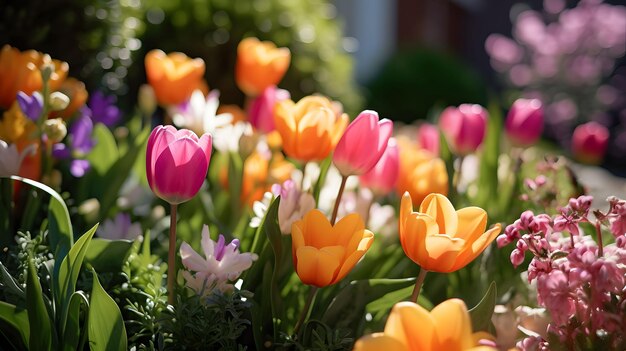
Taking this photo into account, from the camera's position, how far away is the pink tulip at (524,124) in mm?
2029

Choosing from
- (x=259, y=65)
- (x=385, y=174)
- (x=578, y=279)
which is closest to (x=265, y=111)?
(x=259, y=65)

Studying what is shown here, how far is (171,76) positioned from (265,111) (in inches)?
10.2

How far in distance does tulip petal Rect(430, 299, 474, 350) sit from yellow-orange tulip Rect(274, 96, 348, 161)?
1.93ft

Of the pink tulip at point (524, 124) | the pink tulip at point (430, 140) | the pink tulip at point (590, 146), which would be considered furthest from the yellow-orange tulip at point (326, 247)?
the pink tulip at point (590, 146)

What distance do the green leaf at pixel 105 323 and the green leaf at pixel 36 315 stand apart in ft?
0.22

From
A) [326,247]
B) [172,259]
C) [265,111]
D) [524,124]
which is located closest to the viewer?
[326,247]

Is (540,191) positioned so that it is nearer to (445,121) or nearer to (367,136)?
(367,136)

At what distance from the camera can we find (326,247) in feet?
3.56

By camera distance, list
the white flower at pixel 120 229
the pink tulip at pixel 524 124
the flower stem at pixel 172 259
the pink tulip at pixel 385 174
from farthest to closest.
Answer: the pink tulip at pixel 524 124, the pink tulip at pixel 385 174, the white flower at pixel 120 229, the flower stem at pixel 172 259

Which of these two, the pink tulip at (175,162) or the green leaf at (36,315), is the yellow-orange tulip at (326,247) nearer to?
the pink tulip at (175,162)

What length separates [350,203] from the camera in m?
1.75

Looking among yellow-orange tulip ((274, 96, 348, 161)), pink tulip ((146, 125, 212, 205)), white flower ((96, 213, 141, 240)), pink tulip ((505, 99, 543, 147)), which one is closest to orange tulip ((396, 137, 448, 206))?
pink tulip ((505, 99, 543, 147))

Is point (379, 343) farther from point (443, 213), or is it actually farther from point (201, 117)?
point (201, 117)

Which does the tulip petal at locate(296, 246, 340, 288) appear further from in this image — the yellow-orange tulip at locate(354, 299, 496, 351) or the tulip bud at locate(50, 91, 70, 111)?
the tulip bud at locate(50, 91, 70, 111)
